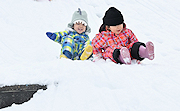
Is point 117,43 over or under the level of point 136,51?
over

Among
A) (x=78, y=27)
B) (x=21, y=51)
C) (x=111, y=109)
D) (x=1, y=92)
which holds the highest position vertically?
(x=78, y=27)

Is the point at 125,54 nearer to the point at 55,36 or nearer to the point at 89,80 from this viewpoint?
the point at 89,80

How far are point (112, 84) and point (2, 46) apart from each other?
1.98 meters

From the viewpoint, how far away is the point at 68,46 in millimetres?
2010

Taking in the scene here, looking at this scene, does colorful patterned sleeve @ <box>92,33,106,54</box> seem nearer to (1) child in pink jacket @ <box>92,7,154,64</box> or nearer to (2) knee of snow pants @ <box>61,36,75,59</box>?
(1) child in pink jacket @ <box>92,7,154,64</box>

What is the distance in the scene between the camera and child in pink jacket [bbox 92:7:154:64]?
159 centimetres

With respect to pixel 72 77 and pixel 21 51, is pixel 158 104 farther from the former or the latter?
pixel 21 51

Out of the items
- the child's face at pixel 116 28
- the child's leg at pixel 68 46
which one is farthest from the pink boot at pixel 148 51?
the child's leg at pixel 68 46

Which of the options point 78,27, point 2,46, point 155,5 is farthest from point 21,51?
point 155,5

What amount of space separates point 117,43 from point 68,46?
0.55m

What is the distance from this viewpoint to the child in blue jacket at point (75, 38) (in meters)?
2.02

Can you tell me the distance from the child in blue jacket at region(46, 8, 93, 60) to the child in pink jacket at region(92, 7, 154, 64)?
259 millimetres

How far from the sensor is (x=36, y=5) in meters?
4.07

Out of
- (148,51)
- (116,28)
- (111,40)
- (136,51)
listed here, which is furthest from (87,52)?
(148,51)
